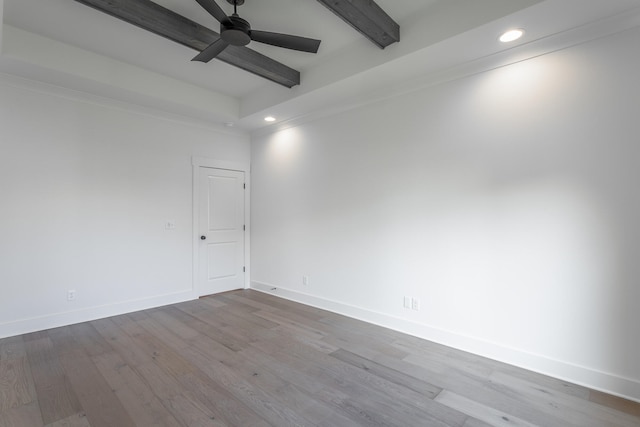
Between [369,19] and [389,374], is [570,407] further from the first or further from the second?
[369,19]

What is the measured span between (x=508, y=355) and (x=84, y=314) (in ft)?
14.9

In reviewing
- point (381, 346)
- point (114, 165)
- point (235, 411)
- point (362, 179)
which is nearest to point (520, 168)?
point (362, 179)

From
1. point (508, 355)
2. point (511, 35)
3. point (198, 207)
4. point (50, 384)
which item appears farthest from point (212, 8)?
point (508, 355)

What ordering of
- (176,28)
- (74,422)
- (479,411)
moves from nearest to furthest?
(74,422) < (479,411) < (176,28)

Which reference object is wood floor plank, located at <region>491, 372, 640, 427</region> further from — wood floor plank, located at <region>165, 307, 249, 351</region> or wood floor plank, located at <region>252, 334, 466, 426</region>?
wood floor plank, located at <region>165, 307, 249, 351</region>

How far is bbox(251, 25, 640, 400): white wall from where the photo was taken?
2215mm

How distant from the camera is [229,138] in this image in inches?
197

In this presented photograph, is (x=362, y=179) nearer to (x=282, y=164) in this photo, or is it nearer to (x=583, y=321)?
(x=282, y=164)

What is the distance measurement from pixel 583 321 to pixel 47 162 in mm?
5335

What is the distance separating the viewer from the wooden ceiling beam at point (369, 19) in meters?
2.29

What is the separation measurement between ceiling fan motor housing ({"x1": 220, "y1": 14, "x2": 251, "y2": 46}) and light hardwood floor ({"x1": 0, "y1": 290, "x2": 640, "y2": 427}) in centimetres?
263

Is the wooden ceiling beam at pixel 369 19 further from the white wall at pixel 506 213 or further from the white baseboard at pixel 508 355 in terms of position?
the white baseboard at pixel 508 355

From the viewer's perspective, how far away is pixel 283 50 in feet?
10.4

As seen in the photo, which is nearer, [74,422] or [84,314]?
[74,422]
